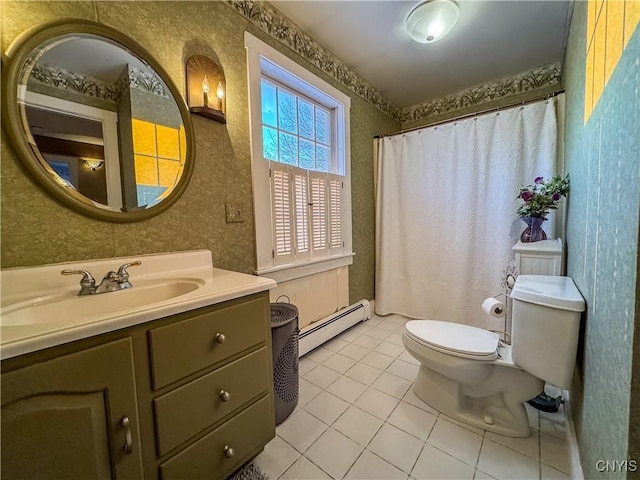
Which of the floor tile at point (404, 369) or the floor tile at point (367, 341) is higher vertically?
the floor tile at point (367, 341)

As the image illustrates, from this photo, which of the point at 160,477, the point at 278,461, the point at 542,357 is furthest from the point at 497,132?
the point at 160,477

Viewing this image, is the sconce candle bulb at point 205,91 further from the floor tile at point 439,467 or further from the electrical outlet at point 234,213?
the floor tile at point 439,467

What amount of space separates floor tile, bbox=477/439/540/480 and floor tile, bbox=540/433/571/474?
0.06 metres

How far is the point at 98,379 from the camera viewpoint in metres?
0.62

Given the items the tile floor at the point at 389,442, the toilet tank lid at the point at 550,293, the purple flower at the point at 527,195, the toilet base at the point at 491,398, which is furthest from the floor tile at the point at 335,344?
the purple flower at the point at 527,195

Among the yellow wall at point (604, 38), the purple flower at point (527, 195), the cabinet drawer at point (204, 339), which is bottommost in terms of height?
the cabinet drawer at point (204, 339)

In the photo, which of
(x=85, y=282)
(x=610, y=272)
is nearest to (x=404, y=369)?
(x=610, y=272)

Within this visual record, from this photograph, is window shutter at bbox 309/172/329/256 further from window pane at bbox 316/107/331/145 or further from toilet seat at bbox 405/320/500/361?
toilet seat at bbox 405/320/500/361

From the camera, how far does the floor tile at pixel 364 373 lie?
1.60 metres

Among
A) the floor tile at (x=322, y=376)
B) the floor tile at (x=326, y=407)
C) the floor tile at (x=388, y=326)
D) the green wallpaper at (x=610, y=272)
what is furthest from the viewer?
the floor tile at (x=388, y=326)

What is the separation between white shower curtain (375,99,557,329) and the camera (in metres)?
1.93

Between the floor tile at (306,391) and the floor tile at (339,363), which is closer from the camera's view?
the floor tile at (306,391)

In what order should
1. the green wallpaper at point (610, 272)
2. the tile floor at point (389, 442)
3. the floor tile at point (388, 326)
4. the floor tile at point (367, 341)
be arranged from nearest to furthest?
1. the green wallpaper at point (610, 272)
2. the tile floor at point (389, 442)
3. the floor tile at point (367, 341)
4. the floor tile at point (388, 326)

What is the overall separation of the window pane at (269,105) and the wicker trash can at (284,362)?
1291 millimetres
